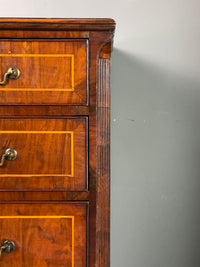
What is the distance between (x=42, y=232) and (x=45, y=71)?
1.28 ft

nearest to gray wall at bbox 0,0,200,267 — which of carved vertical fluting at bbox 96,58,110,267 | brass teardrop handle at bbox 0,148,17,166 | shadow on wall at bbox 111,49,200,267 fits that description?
shadow on wall at bbox 111,49,200,267

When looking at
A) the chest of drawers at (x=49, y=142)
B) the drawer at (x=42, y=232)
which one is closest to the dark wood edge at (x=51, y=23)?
the chest of drawers at (x=49, y=142)

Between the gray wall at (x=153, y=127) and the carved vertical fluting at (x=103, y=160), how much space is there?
43 cm

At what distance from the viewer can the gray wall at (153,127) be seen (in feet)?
4.42

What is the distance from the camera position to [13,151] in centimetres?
88

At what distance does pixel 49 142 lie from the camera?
88cm

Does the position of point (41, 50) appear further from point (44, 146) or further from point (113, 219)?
point (113, 219)

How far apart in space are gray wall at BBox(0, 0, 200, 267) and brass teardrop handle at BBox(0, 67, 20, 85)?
1.76 feet

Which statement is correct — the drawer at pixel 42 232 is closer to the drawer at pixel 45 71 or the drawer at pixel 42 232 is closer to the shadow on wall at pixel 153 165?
the drawer at pixel 45 71

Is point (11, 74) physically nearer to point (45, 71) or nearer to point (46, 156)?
point (45, 71)

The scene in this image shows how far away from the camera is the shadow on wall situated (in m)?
1.35

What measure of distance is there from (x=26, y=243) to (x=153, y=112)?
0.69m

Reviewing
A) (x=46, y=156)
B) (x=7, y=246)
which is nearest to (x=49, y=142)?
(x=46, y=156)

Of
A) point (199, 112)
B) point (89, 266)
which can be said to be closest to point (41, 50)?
point (89, 266)
